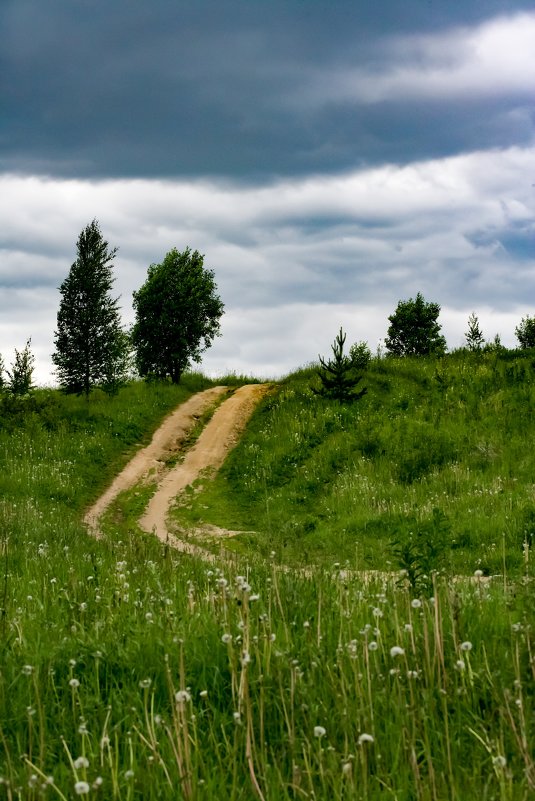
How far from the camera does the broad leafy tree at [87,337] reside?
34156 millimetres

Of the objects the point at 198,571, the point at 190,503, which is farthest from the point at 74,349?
the point at 198,571

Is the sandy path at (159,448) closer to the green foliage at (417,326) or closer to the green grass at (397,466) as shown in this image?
the green grass at (397,466)

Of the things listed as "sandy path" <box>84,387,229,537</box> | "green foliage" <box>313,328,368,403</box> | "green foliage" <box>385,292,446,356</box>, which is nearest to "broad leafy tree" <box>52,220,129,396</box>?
"sandy path" <box>84,387,229,537</box>

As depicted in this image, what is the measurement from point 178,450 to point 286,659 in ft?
81.9

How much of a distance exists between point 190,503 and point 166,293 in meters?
20.1

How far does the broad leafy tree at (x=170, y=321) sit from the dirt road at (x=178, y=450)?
4125 millimetres

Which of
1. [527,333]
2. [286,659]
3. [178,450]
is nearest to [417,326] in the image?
[527,333]

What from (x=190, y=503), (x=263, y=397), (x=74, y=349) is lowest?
(x=190, y=503)

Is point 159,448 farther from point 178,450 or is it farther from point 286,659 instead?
point 286,659

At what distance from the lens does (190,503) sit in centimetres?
2323

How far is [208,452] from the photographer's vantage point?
28.2m

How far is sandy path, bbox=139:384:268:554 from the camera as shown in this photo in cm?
2204

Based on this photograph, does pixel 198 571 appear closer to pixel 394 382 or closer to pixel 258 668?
pixel 258 668

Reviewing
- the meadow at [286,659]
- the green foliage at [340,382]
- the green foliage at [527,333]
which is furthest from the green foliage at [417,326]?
the meadow at [286,659]
